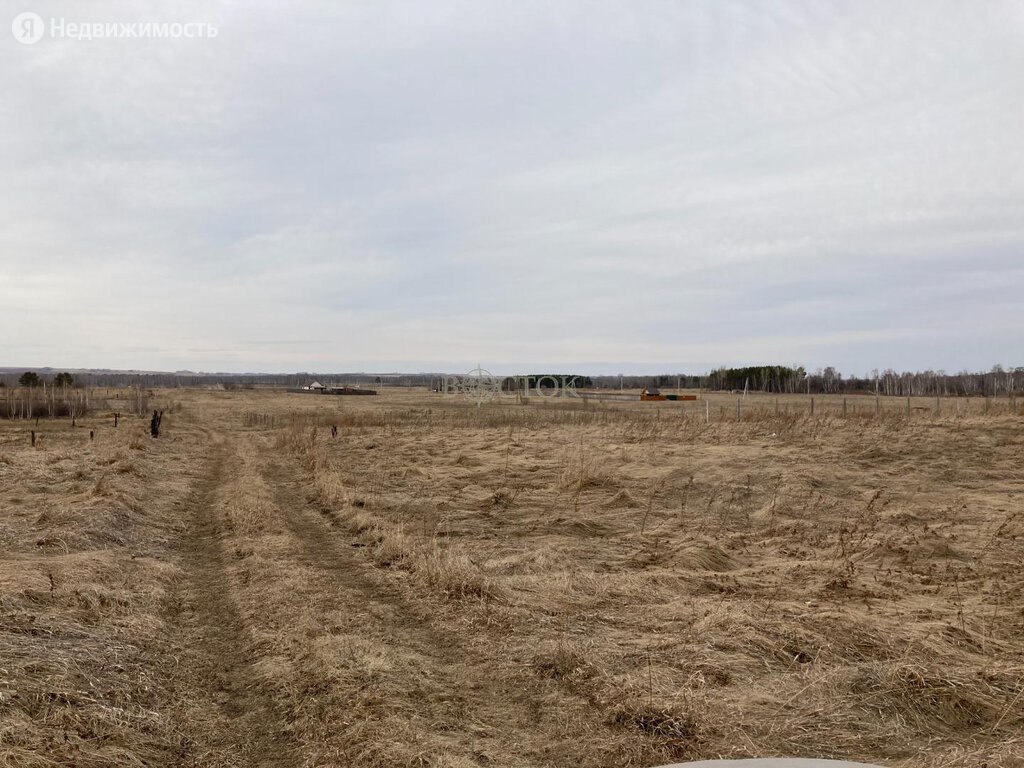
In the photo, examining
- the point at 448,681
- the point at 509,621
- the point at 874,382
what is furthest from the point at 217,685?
the point at 874,382

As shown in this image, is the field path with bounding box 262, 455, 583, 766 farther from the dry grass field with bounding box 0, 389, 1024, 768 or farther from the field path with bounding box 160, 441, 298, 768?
the field path with bounding box 160, 441, 298, 768

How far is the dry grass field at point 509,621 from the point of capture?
14.4 ft

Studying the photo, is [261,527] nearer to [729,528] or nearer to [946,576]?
[729,528]

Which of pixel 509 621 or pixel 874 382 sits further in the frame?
pixel 874 382

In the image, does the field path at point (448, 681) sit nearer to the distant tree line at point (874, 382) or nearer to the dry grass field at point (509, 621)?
the dry grass field at point (509, 621)

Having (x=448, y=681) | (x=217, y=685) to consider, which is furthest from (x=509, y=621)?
(x=217, y=685)

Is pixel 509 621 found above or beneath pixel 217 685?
above

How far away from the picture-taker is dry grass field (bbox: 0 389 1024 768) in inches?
172

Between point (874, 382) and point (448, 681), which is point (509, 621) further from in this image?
point (874, 382)

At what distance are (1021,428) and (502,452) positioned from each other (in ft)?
50.3

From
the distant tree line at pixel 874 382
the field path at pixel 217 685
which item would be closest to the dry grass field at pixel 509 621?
the field path at pixel 217 685

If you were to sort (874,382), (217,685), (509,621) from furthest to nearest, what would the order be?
(874,382) → (509,621) → (217,685)

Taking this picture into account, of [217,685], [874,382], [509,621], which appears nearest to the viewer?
[217,685]

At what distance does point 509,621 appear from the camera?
6543mm
